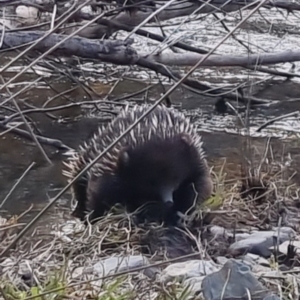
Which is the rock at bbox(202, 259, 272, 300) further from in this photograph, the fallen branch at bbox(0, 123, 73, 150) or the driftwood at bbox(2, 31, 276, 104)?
the fallen branch at bbox(0, 123, 73, 150)

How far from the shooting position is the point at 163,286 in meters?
2.80

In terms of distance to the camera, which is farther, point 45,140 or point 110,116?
point 110,116

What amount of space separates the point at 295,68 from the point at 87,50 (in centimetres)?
399

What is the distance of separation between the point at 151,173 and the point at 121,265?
1.18 meters

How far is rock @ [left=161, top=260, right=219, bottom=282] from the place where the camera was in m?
2.94

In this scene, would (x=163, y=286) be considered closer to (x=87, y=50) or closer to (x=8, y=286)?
(x=8, y=286)

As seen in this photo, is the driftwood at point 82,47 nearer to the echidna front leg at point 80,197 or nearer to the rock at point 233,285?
the echidna front leg at point 80,197

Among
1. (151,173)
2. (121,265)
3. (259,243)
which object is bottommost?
(151,173)

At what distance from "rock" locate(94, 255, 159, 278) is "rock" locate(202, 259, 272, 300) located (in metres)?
0.41

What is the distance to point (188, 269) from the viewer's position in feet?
9.91

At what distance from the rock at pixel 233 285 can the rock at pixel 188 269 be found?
26 cm

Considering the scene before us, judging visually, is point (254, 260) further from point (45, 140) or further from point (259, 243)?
point (45, 140)

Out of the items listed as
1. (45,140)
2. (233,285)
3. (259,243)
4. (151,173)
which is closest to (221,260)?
(259,243)

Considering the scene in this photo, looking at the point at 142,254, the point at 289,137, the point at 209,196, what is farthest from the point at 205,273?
the point at 289,137
